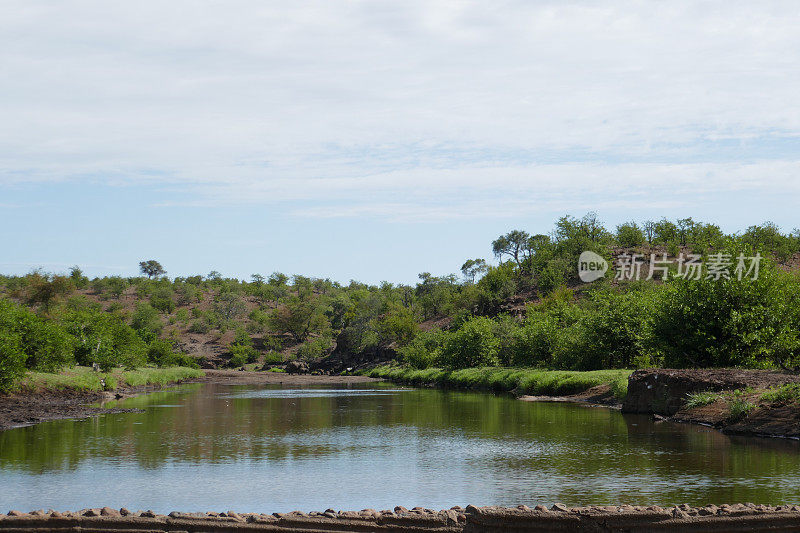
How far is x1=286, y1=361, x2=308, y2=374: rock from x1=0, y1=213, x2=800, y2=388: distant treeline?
8.51 m

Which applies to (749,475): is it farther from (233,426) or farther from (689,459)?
(233,426)

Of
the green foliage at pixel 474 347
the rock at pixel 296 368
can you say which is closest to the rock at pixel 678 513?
the green foliage at pixel 474 347

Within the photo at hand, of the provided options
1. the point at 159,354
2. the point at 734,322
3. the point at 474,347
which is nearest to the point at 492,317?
the point at 474,347

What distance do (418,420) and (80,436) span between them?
55.9 ft

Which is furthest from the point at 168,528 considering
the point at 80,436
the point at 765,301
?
the point at 765,301

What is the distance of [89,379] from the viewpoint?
54531 millimetres

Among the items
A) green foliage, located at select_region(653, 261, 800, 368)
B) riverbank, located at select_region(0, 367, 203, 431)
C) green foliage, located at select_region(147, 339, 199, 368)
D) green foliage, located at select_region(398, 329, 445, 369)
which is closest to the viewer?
riverbank, located at select_region(0, 367, 203, 431)

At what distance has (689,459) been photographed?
23.8 metres

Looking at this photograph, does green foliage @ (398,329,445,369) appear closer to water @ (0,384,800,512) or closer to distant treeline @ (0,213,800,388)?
distant treeline @ (0,213,800,388)

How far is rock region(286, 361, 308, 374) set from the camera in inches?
4973

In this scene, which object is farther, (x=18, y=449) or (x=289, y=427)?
(x=289, y=427)

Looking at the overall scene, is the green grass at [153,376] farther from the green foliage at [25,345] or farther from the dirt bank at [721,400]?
the dirt bank at [721,400]

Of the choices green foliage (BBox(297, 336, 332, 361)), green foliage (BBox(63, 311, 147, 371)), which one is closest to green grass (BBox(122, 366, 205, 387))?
green foliage (BBox(63, 311, 147, 371))

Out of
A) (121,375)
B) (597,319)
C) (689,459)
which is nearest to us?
(689,459)
